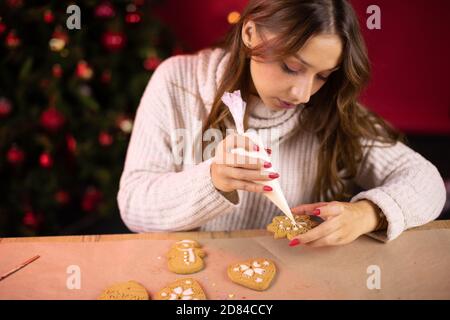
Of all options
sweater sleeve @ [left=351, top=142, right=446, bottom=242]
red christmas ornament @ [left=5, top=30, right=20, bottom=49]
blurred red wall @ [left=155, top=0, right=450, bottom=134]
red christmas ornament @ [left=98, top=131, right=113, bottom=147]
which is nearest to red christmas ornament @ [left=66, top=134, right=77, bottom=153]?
red christmas ornament @ [left=98, top=131, right=113, bottom=147]

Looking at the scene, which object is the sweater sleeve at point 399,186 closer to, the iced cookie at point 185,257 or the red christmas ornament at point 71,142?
the iced cookie at point 185,257

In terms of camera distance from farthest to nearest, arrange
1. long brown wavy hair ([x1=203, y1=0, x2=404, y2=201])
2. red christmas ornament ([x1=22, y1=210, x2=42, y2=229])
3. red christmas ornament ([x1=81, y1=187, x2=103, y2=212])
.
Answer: red christmas ornament ([x1=81, y1=187, x2=103, y2=212]) → red christmas ornament ([x1=22, y1=210, x2=42, y2=229]) → long brown wavy hair ([x1=203, y1=0, x2=404, y2=201])

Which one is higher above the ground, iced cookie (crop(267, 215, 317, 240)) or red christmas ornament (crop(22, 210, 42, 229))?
iced cookie (crop(267, 215, 317, 240))

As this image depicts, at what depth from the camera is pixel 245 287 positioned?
95cm

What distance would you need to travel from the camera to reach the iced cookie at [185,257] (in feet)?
3.23

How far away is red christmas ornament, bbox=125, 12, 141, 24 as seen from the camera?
204 cm

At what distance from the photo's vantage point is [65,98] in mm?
2045

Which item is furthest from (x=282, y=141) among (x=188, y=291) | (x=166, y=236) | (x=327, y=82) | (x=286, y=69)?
(x=188, y=291)

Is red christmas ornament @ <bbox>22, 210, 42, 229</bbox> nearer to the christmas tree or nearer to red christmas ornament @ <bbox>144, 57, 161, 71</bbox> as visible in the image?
the christmas tree

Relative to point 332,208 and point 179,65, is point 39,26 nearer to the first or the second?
point 179,65

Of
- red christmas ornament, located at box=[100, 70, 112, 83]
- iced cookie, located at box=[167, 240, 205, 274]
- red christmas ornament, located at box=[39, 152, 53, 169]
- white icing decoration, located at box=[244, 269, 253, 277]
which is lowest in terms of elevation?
red christmas ornament, located at box=[39, 152, 53, 169]

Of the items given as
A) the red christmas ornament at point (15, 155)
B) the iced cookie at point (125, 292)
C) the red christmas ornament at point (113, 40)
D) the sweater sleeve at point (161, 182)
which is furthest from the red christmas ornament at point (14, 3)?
the iced cookie at point (125, 292)

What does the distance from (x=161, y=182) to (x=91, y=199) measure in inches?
47.2

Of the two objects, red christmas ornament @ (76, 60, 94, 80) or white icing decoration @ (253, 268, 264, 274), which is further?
red christmas ornament @ (76, 60, 94, 80)
